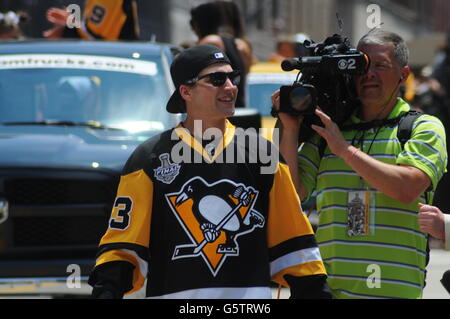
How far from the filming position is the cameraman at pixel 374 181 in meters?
4.08

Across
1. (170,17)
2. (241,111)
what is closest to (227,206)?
(241,111)

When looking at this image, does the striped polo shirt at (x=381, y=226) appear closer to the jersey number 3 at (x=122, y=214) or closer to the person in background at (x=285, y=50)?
the jersey number 3 at (x=122, y=214)

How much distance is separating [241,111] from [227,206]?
3166 millimetres

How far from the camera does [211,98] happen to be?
12.9ft

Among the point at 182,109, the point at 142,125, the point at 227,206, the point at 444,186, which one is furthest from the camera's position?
the point at 142,125

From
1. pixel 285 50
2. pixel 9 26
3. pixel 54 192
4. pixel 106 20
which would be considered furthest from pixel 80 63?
pixel 285 50

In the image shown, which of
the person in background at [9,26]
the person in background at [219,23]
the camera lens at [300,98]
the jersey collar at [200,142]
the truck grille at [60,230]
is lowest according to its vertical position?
the truck grille at [60,230]

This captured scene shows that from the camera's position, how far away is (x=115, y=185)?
6223mm

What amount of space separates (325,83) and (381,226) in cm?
59

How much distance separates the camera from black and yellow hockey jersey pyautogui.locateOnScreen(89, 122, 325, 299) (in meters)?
3.75

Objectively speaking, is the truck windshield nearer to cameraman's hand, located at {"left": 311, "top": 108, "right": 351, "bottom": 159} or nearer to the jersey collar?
cameraman's hand, located at {"left": 311, "top": 108, "right": 351, "bottom": 159}

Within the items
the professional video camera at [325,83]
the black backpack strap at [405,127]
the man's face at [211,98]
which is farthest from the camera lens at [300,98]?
the black backpack strap at [405,127]

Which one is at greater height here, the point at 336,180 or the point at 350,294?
the point at 336,180
